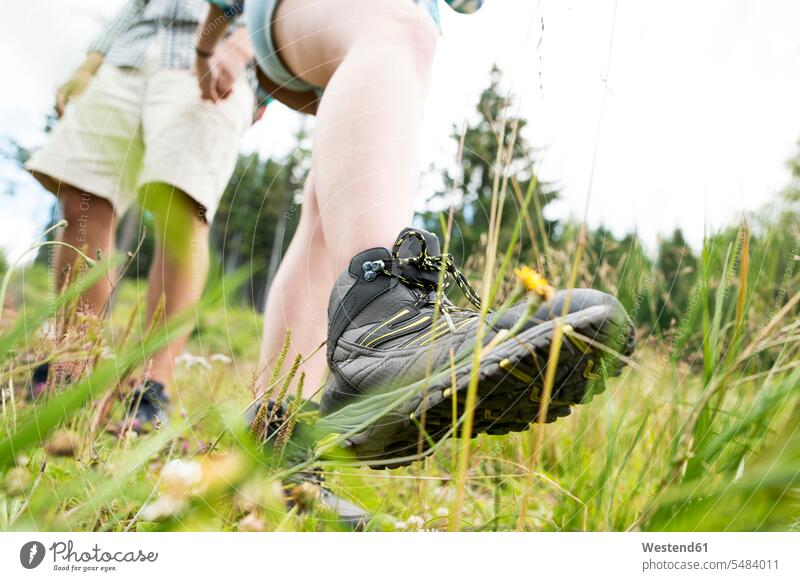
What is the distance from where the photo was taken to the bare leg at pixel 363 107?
588 mm

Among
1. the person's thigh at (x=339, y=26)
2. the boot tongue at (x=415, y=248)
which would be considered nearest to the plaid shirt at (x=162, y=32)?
the person's thigh at (x=339, y=26)

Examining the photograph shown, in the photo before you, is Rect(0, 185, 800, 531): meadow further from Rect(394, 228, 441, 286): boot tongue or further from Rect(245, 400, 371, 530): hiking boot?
Rect(394, 228, 441, 286): boot tongue

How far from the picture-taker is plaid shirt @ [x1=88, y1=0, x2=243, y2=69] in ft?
2.30

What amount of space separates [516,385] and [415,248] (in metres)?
0.19

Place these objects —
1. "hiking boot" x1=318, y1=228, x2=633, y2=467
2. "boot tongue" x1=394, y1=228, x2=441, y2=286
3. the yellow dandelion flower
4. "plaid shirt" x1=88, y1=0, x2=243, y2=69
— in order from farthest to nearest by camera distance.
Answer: "plaid shirt" x1=88, y1=0, x2=243, y2=69, "boot tongue" x1=394, y1=228, x2=441, y2=286, "hiking boot" x1=318, y1=228, x2=633, y2=467, the yellow dandelion flower

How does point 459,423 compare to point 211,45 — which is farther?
point 211,45

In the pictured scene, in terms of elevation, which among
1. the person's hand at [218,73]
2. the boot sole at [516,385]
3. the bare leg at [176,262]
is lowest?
the boot sole at [516,385]

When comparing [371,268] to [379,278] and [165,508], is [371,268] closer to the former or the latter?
[379,278]

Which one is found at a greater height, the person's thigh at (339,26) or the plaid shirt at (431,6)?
the plaid shirt at (431,6)

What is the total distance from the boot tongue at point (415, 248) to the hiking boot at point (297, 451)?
163 millimetres

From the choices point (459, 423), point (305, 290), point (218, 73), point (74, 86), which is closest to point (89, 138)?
point (74, 86)

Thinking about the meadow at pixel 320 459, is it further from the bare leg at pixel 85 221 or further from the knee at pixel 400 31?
the knee at pixel 400 31

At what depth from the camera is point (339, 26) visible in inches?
24.2

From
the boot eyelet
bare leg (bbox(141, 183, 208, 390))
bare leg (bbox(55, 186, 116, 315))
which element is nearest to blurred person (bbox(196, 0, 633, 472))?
the boot eyelet
